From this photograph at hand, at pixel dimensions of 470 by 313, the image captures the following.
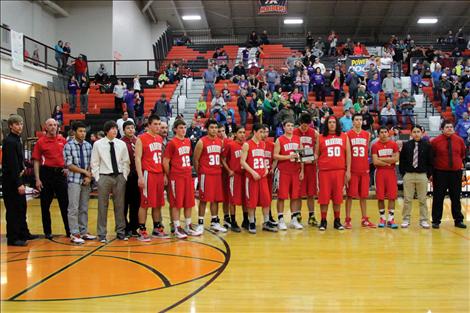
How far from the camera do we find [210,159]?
22.1 feet

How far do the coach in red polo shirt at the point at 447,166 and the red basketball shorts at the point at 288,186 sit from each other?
2.31 meters

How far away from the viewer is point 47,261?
15.8 ft

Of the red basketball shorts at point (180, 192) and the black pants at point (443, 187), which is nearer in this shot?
the red basketball shorts at point (180, 192)

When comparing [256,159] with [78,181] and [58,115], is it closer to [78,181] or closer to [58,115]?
[78,181]

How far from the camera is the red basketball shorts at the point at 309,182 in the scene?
7125mm

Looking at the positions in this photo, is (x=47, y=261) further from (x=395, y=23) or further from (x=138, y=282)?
(x=395, y=23)

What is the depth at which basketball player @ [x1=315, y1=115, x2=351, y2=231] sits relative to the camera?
22.3ft

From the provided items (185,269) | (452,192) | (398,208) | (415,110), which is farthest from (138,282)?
(415,110)

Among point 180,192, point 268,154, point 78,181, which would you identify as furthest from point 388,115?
point 78,181

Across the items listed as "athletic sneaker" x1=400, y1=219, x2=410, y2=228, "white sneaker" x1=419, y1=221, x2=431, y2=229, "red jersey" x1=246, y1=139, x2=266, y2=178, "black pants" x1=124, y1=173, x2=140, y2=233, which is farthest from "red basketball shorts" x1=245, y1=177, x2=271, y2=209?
"white sneaker" x1=419, y1=221, x2=431, y2=229

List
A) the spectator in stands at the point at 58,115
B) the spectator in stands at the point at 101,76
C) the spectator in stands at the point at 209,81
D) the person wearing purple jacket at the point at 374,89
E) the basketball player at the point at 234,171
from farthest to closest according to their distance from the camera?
the spectator in stands at the point at 101,76
the spectator in stands at the point at 209,81
the spectator in stands at the point at 58,115
the person wearing purple jacket at the point at 374,89
the basketball player at the point at 234,171

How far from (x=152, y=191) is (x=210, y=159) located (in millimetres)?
1086

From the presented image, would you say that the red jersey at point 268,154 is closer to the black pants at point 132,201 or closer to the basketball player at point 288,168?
the basketball player at point 288,168

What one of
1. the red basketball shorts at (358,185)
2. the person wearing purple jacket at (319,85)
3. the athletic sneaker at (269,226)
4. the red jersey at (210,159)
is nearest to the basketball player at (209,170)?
the red jersey at (210,159)
